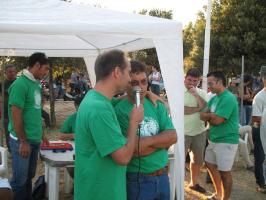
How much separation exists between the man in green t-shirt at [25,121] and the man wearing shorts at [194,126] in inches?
81.4

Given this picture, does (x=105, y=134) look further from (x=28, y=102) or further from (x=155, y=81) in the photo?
(x=155, y=81)

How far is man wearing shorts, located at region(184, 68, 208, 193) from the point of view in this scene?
553 centimetres

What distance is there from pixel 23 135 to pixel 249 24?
60.9 feet

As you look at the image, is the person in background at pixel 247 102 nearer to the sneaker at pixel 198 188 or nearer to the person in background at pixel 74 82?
the sneaker at pixel 198 188

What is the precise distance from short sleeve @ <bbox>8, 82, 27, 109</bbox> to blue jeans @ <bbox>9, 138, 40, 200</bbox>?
1.44 ft

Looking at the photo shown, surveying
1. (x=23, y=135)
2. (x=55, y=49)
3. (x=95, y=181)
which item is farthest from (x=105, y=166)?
(x=55, y=49)

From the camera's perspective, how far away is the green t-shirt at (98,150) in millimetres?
2211

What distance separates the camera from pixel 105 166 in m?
2.31

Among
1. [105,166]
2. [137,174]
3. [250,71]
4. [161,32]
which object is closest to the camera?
[105,166]

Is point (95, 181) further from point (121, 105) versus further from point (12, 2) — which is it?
point (12, 2)

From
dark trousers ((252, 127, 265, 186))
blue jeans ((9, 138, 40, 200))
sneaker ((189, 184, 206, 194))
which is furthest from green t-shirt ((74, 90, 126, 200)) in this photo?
dark trousers ((252, 127, 265, 186))

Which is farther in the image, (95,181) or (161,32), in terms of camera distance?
(161,32)

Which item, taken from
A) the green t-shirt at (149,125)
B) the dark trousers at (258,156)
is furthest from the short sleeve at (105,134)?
the dark trousers at (258,156)

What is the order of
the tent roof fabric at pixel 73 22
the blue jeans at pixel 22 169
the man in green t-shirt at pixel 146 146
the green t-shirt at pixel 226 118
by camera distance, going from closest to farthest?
the man in green t-shirt at pixel 146 146 → the tent roof fabric at pixel 73 22 → the blue jeans at pixel 22 169 → the green t-shirt at pixel 226 118
